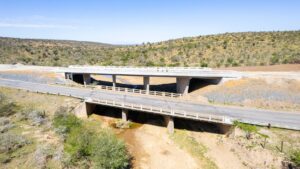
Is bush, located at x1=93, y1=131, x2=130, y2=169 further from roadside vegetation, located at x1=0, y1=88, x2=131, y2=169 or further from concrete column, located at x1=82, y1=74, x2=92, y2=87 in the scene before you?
concrete column, located at x1=82, y1=74, x2=92, y2=87

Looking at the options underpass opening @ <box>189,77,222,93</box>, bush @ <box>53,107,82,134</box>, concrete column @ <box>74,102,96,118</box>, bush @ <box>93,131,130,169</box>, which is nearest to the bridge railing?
concrete column @ <box>74,102,96,118</box>

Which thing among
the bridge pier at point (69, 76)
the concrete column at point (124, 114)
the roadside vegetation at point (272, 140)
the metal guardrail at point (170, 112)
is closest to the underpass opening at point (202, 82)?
the metal guardrail at point (170, 112)

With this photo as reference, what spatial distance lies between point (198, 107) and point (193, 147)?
7.00 meters

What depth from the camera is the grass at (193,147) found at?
2350 cm

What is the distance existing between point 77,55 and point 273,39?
75317mm

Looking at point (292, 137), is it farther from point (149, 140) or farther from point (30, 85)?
point (30, 85)

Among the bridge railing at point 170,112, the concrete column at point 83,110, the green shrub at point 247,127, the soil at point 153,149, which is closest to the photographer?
the soil at point 153,149

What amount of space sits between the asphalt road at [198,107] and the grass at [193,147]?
3.76m

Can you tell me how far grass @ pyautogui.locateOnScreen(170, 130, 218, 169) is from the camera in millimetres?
23500

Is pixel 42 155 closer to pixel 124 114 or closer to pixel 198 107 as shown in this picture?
pixel 124 114

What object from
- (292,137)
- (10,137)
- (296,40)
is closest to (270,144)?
(292,137)

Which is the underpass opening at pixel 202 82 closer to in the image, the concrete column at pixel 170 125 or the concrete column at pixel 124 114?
the concrete column at pixel 170 125

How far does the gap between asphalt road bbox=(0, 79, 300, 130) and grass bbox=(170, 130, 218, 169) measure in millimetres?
3757

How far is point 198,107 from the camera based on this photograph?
31.5m
